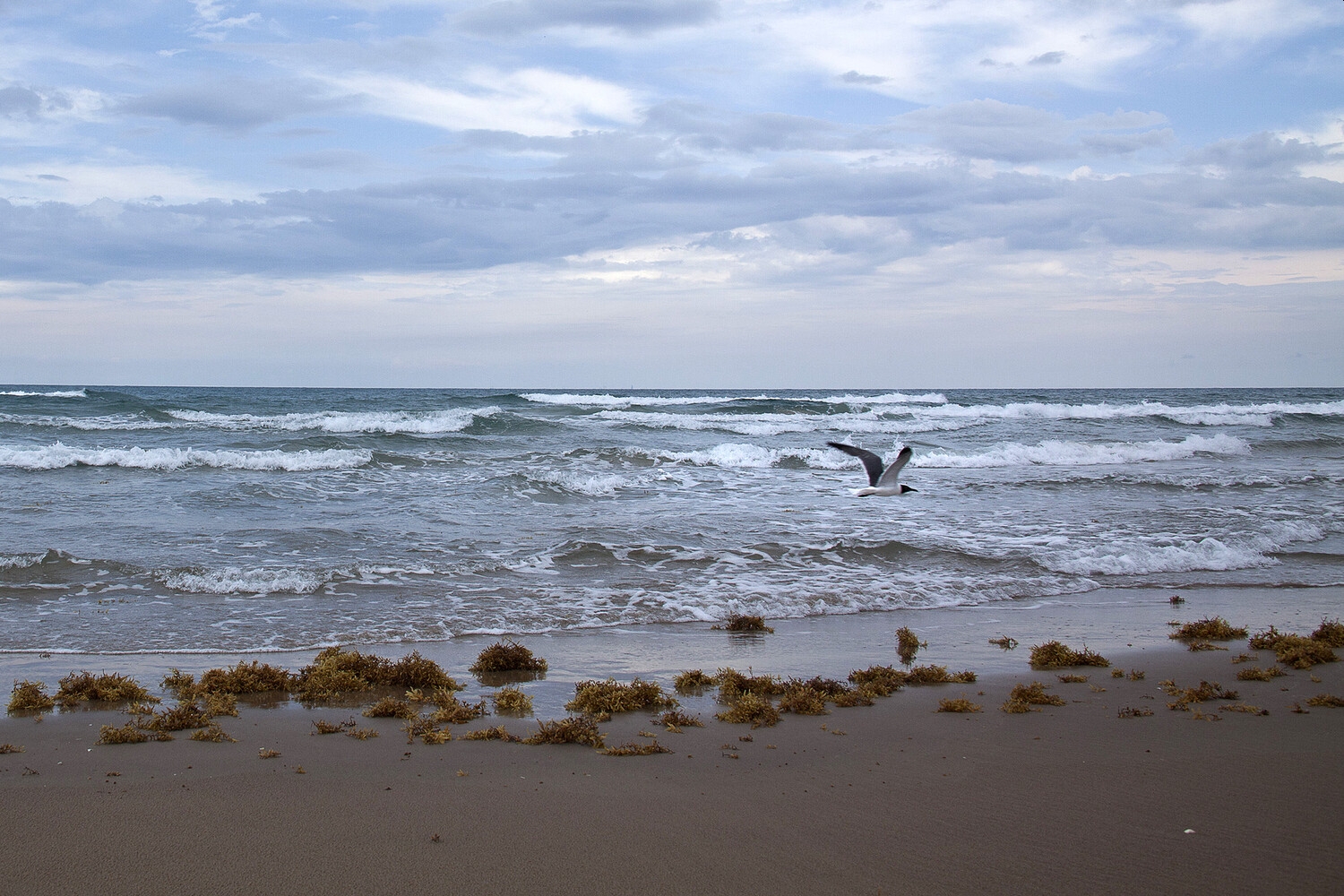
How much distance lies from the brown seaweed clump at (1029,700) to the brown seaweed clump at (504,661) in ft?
11.2

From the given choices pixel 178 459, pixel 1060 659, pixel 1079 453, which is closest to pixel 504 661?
pixel 1060 659

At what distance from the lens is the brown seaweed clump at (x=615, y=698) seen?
18.4 feet

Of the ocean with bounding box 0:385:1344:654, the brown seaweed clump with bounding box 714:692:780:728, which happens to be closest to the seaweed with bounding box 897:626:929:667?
the ocean with bounding box 0:385:1344:654

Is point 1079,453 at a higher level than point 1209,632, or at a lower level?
higher

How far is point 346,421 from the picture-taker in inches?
1297

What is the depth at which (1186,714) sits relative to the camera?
18.4 ft

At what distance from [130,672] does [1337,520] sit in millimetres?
16986

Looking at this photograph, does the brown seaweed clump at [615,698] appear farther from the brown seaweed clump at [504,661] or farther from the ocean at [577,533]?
the ocean at [577,533]

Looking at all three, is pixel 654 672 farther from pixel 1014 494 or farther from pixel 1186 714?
pixel 1014 494

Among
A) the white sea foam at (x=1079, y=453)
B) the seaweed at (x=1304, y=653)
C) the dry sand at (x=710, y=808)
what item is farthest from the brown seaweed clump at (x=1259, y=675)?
the white sea foam at (x=1079, y=453)

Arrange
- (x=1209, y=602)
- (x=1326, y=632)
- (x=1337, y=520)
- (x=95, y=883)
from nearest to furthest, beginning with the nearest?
(x=95, y=883) < (x=1326, y=632) < (x=1209, y=602) < (x=1337, y=520)

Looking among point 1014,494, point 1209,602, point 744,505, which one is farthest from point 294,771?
point 1014,494

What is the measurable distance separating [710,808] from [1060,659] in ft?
13.1

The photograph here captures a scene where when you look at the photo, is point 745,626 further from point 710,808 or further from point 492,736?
point 710,808
